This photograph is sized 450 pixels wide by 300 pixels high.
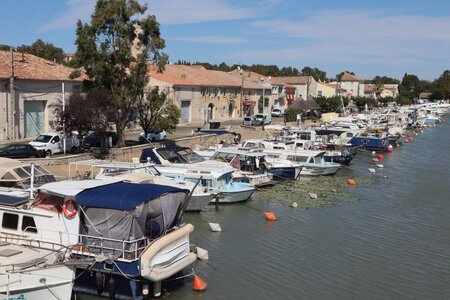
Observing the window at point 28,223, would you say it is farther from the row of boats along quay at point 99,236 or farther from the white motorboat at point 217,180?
the white motorboat at point 217,180

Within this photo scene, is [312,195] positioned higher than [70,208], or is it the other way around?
[70,208]

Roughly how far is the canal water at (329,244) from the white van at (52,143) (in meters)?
12.7

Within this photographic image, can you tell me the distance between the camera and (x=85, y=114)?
3077cm

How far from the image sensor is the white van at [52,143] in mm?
31373

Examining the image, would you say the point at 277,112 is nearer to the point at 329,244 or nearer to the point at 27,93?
the point at 27,93

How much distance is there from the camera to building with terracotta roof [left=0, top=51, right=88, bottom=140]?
1433 inches

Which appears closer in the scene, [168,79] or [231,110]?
[168,79]

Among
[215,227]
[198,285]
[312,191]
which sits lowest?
[198,285]

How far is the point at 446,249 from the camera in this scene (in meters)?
21.5

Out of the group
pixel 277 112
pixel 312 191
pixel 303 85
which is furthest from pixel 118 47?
pixel 303 85

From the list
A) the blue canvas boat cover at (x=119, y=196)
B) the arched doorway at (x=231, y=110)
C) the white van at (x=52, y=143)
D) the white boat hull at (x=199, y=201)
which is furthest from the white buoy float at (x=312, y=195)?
the arched doorway at (x=231, y=110)

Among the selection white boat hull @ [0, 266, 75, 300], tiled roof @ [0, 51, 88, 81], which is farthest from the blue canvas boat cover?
tiled roof @ [0, 51, 88, 81]

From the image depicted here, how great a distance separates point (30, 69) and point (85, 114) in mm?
12800

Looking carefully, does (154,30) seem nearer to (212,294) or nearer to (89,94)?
(89,94)
